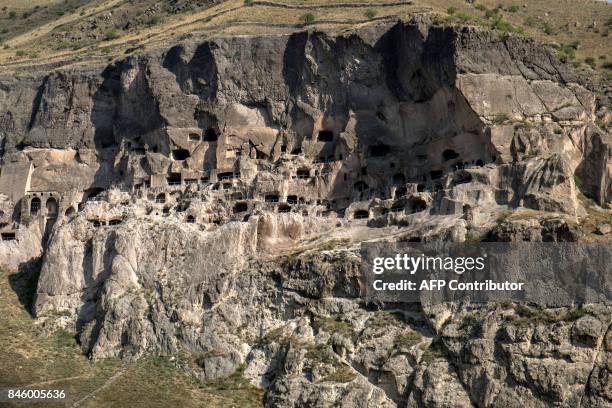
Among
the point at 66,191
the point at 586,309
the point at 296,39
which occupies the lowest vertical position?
the point at 586,309

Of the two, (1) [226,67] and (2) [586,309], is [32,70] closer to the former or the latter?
(1) [226,67]

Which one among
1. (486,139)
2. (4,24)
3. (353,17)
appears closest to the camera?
(486,139)

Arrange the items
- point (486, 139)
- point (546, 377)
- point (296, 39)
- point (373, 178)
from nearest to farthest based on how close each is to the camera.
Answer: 1. point (546, 377)
2. point (486, 139)
3. point (373, 178)
4. point (296, 39)

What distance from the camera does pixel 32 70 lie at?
273 feet

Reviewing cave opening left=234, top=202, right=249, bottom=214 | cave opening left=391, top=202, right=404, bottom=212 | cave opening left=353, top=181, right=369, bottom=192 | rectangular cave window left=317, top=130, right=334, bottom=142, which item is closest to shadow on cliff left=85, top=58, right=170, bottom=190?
cave opening left=234, top=202, right=249, bottom=214

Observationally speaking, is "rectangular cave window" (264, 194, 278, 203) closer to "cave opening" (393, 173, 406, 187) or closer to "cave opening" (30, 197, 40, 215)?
"cave opening" (393, 173, 406, 187)

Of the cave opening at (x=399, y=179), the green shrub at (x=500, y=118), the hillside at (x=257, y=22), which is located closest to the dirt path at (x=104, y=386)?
the cave opening at (x=399, y=179)

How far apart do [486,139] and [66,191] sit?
30.6 meters

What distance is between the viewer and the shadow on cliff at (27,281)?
62.7 metres

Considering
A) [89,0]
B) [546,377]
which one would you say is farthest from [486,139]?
[89,0]

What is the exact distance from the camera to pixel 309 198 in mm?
67188

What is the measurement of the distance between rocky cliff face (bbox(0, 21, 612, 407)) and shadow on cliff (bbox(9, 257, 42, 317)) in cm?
86

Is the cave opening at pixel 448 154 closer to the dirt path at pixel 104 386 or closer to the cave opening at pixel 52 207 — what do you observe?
the dirt path at pixel 104 386

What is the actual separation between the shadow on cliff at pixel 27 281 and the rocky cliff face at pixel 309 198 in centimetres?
86
